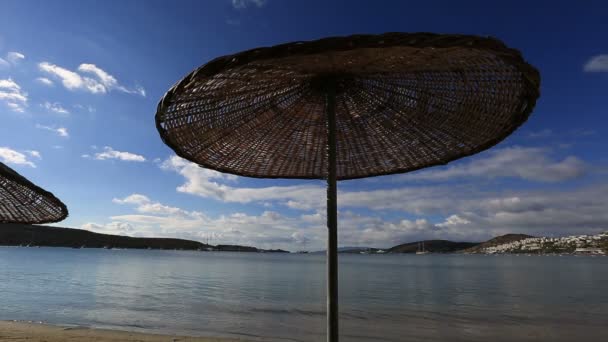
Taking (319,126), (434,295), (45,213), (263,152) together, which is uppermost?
(319,126)

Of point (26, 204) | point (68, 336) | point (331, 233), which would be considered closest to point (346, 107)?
point (331, 233)

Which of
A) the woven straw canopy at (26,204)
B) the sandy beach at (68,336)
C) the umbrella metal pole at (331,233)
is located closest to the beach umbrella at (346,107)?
the umbrella metal pole at (331,233)

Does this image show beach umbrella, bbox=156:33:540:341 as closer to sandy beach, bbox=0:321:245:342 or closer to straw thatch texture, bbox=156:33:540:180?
straw thatch texture, bbox=156:33:540:180

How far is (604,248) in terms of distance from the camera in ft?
649

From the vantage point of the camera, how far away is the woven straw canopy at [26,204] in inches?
184

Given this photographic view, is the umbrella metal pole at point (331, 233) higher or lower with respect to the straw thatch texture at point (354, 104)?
lower

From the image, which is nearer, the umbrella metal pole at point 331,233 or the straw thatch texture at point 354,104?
the straw thatch texture at point 354,104

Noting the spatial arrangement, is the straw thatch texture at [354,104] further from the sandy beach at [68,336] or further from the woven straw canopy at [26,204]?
the sandy beach at [68,336]

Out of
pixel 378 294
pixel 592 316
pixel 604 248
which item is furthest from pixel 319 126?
pixel 604 248

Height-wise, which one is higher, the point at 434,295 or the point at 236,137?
the point at 236,137

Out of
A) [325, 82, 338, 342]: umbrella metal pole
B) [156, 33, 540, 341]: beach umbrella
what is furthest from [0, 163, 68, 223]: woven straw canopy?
[325, 82, 338, 342]: umbrella metal pole

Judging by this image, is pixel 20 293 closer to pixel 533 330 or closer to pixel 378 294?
pixel 378 294

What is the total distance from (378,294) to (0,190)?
2242 cm

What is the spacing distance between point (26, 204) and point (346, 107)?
4.16m
